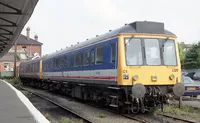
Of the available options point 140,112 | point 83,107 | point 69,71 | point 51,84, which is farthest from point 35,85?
point 140,112

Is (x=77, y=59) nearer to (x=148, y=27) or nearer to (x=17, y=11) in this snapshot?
(x=17, y=11)

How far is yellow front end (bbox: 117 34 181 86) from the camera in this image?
1198cm

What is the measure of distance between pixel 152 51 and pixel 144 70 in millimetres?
957

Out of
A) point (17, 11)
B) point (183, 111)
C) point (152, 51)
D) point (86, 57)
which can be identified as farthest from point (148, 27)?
point (17, 11)

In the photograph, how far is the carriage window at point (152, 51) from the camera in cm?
1259

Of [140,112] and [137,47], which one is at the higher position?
[137,47]

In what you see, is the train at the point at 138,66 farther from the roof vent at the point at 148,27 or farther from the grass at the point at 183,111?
the grass at the point at 183,111

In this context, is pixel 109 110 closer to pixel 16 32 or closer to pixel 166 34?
pixel 166 34

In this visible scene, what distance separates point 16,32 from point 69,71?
6130 millimetres

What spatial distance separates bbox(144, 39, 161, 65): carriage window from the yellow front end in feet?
0.19

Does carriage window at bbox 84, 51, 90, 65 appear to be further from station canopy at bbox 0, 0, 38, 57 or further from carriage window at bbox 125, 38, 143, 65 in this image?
carriage window at bbox 125, 38, 143, 65

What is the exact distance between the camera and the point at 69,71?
63.2ft

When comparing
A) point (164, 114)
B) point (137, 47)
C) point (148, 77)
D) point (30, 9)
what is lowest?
point (164, 114)

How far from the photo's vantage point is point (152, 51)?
1281cm
